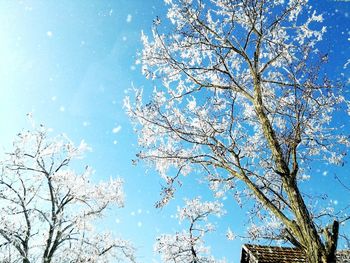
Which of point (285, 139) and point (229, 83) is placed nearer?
point (285, 139)

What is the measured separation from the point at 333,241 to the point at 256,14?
17.7 feet

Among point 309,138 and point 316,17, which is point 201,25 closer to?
point 316,17

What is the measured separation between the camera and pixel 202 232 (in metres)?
23.3

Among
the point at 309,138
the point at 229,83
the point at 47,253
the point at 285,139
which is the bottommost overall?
the point at 47,253

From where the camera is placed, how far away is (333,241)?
4.75 m

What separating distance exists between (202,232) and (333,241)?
19.5 m

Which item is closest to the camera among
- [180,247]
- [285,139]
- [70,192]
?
[285,139]

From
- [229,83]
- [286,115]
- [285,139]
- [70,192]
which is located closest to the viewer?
[285,139]

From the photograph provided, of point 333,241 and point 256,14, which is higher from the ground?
point 256,14

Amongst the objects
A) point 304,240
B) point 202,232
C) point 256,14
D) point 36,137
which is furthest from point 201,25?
point 202,232

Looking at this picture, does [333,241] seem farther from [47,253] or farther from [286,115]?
[47,253]

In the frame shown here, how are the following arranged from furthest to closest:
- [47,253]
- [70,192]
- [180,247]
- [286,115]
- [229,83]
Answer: [180,247] → [70,192] → [47,253] → [229,83] → [286,115]

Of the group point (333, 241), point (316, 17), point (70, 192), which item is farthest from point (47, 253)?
point (316, 17)

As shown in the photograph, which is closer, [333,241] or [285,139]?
[333,241]
